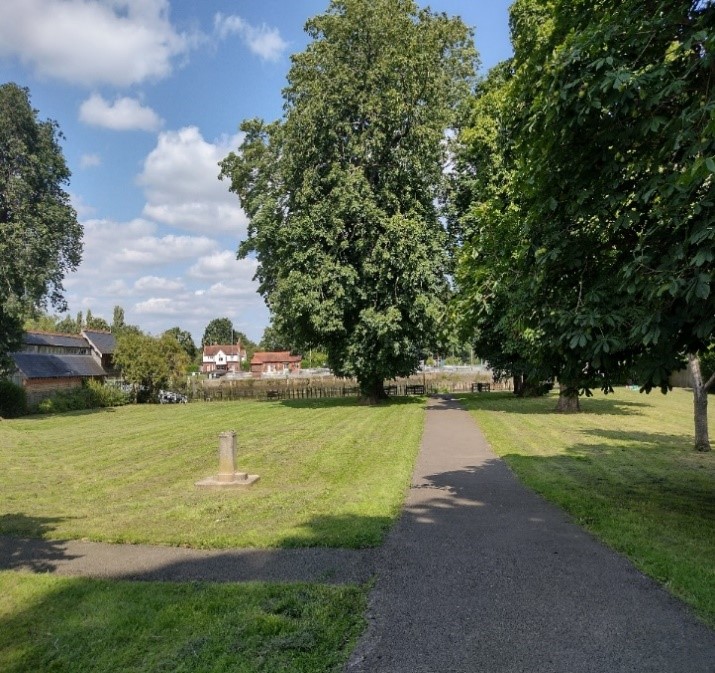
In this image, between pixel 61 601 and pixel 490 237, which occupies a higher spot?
pixel 490 237

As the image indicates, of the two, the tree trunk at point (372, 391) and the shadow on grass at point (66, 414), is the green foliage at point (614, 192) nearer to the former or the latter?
the tree trunk at point (372, 391)

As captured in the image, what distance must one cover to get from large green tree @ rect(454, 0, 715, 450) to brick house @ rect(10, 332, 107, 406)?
104 feet

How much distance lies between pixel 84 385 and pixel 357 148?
981 inches

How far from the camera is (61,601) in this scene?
16.4 ft

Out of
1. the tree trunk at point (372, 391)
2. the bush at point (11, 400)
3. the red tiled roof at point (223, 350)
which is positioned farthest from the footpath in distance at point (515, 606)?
the red tiled roof at point (223, 350)

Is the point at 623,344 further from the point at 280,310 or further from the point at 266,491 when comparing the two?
the point at 280,310

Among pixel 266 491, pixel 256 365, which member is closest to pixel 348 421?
pixel 266 491

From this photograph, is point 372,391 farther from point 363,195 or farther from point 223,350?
point 223,350

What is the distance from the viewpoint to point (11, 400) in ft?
104

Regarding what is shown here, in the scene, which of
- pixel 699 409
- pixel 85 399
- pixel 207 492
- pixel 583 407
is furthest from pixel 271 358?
pixel 207 492

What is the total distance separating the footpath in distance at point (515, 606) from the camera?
12.5 feet

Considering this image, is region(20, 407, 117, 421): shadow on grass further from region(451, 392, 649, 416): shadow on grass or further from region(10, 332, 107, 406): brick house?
region(451, 392, 649, 416): shadow on grass

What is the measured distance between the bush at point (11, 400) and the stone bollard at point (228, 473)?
26.4 metres

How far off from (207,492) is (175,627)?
5.70 meters
